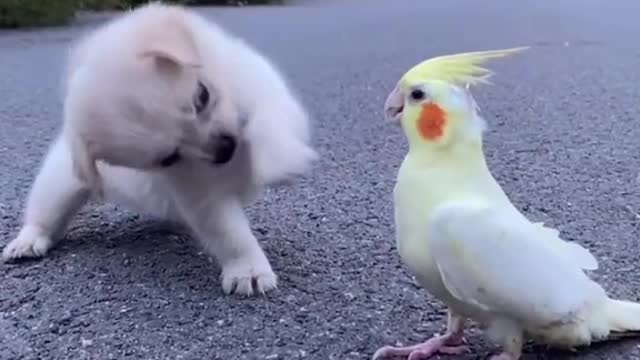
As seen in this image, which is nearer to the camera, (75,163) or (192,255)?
(75,163)

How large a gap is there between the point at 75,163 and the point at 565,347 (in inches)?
32.4

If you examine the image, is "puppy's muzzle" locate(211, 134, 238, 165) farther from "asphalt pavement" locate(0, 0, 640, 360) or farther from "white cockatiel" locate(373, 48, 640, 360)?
"white cockatiel" locate(373, 48, 640, 360)

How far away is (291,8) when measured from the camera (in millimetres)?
9312

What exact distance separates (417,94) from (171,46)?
1.78ft

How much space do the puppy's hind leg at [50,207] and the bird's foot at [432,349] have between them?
76 cm

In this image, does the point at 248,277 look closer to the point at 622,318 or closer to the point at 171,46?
the point at 171,46

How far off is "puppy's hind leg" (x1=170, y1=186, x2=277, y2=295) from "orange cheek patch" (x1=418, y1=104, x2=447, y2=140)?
0.53 m

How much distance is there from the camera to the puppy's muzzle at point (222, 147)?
1.61 meters

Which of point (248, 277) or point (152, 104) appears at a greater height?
point (152, 104)

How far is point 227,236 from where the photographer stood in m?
1.69

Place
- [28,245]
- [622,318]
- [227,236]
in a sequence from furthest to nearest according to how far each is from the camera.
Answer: [28,245], [227,236], [622,318]

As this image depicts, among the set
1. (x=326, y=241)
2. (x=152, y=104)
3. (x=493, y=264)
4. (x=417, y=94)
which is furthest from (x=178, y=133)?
(x=493, y=264)

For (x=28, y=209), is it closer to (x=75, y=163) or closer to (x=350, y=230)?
(x=75, y=163)

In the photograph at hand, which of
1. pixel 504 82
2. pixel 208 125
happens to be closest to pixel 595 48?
pixel 504 82
